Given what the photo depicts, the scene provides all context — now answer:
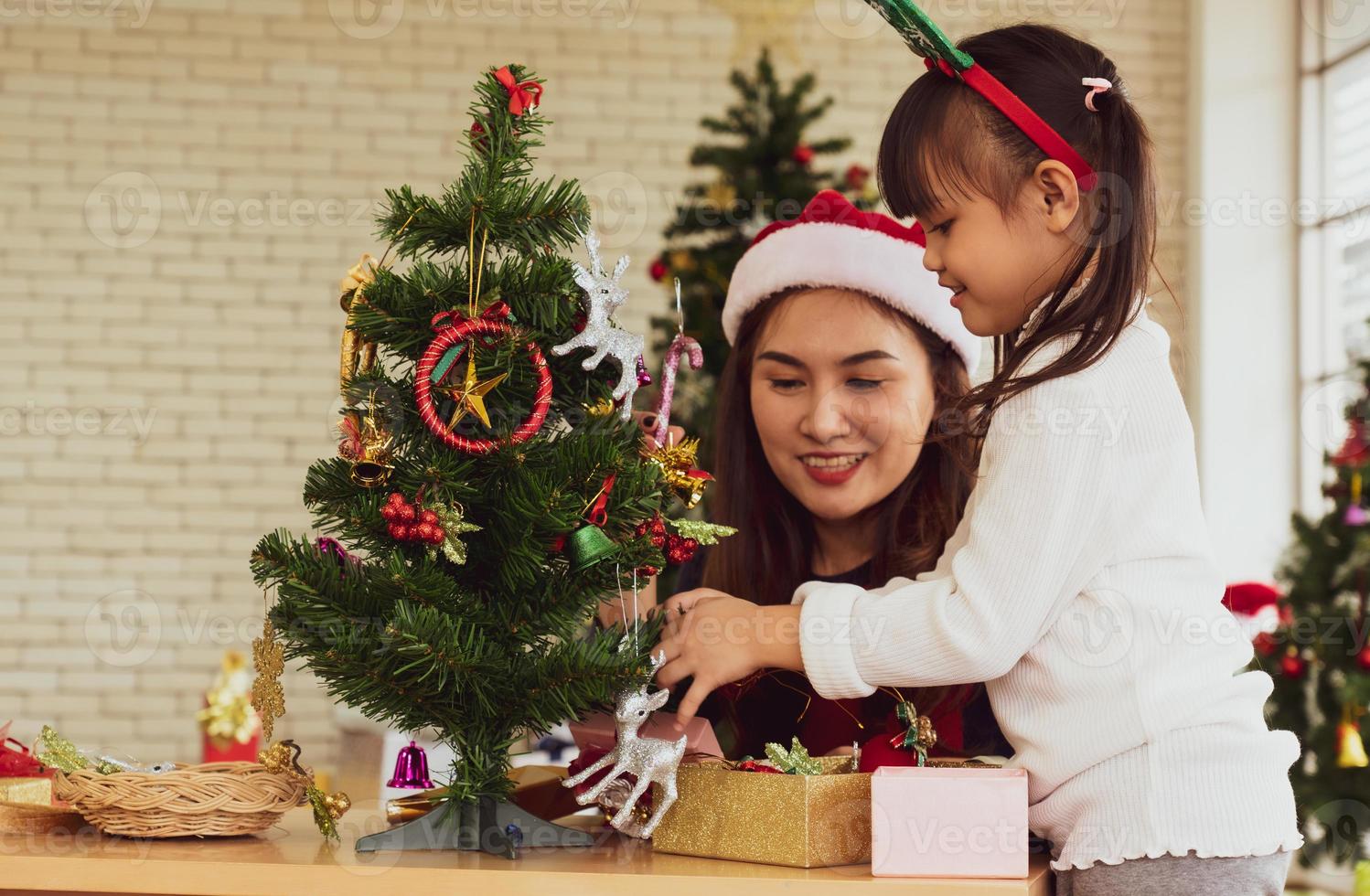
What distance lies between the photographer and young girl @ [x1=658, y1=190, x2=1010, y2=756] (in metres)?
1.75

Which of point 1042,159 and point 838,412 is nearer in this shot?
point 1042,159

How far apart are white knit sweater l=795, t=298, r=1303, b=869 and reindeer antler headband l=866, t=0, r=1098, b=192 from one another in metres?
0.19

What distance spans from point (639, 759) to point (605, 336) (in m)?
0.36

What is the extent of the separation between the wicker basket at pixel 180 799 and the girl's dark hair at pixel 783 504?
79 cm

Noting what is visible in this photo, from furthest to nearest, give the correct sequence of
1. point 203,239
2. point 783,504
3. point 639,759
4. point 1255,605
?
point 203,239 → point 1255,605 → point 783,504 → point 639,759

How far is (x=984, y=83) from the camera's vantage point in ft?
3.95

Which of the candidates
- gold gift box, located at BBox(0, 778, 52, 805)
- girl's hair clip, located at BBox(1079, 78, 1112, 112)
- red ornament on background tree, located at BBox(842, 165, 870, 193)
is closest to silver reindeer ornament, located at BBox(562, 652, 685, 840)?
gold gift box, located at BBox(0, 778, 52, 805)

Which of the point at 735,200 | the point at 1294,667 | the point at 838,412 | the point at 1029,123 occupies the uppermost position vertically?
the point at 735,200

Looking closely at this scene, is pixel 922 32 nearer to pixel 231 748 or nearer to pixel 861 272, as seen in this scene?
pixel 861 272

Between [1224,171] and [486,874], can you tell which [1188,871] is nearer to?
[486,874]

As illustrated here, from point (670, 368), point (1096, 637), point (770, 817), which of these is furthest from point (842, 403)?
point (770, 817)

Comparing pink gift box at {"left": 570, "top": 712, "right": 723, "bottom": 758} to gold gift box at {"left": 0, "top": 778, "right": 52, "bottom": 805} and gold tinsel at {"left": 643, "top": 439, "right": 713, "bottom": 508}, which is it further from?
gold gift box at {"left": 0, "top": 778, "right": 52, "bottom": 805}

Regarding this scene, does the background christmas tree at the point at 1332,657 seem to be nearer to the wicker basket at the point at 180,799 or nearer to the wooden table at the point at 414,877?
the wooden table at the point at 414,877

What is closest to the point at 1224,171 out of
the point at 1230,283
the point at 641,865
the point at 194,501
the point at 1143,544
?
the point at 1230,283
